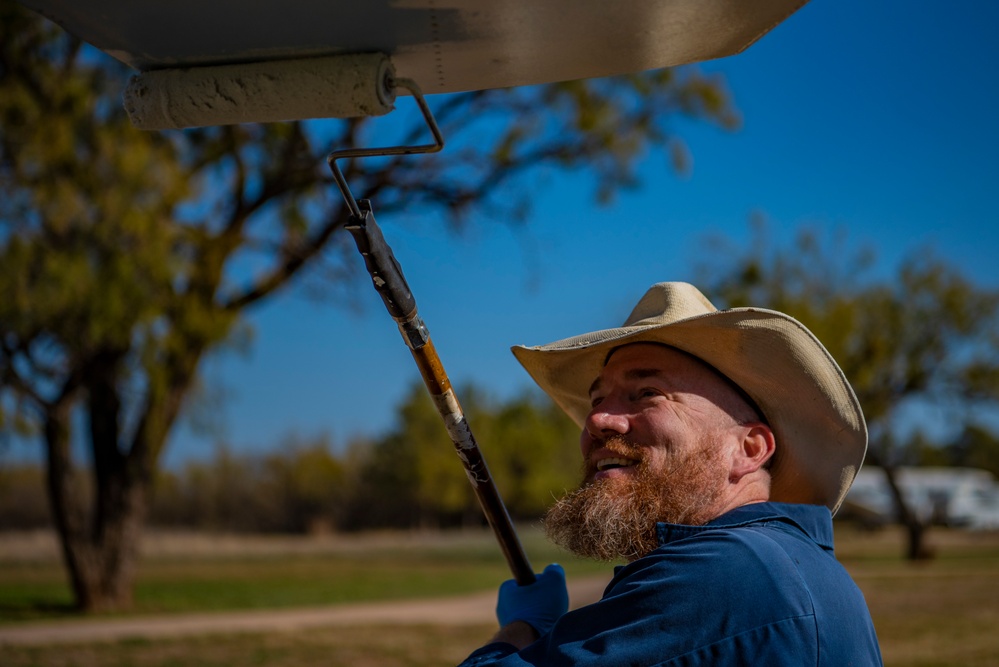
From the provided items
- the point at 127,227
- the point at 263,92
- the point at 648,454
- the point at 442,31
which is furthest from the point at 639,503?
the point at 127,227

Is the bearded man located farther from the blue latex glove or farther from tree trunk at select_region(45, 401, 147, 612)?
tree trunk at select_region(45, 401, 147, 612)

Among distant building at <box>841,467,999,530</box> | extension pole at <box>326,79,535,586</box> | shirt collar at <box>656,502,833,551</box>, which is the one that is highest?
extension pole at <box>326,79,535,586</box>

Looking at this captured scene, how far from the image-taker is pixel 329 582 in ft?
59.0

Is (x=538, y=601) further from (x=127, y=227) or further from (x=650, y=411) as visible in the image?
(x=127, y=227)

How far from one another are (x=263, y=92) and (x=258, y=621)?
1081 centimetres

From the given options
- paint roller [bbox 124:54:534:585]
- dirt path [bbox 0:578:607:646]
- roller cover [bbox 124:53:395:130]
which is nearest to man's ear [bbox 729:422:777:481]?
paint roller [bbox 124:54:534:585]

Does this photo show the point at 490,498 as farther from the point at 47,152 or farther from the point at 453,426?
the point at 47,152

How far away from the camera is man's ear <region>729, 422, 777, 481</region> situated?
222 centimetres

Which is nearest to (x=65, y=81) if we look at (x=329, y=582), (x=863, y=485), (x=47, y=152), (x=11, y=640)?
(x=47, y=152)

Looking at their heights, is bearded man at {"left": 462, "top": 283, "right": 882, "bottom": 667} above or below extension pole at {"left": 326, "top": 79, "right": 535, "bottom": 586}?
below

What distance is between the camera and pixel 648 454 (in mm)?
2148

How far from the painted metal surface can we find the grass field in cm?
737

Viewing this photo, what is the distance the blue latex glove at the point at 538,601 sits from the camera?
244 cm

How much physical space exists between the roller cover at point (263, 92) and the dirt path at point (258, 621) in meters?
8.89
